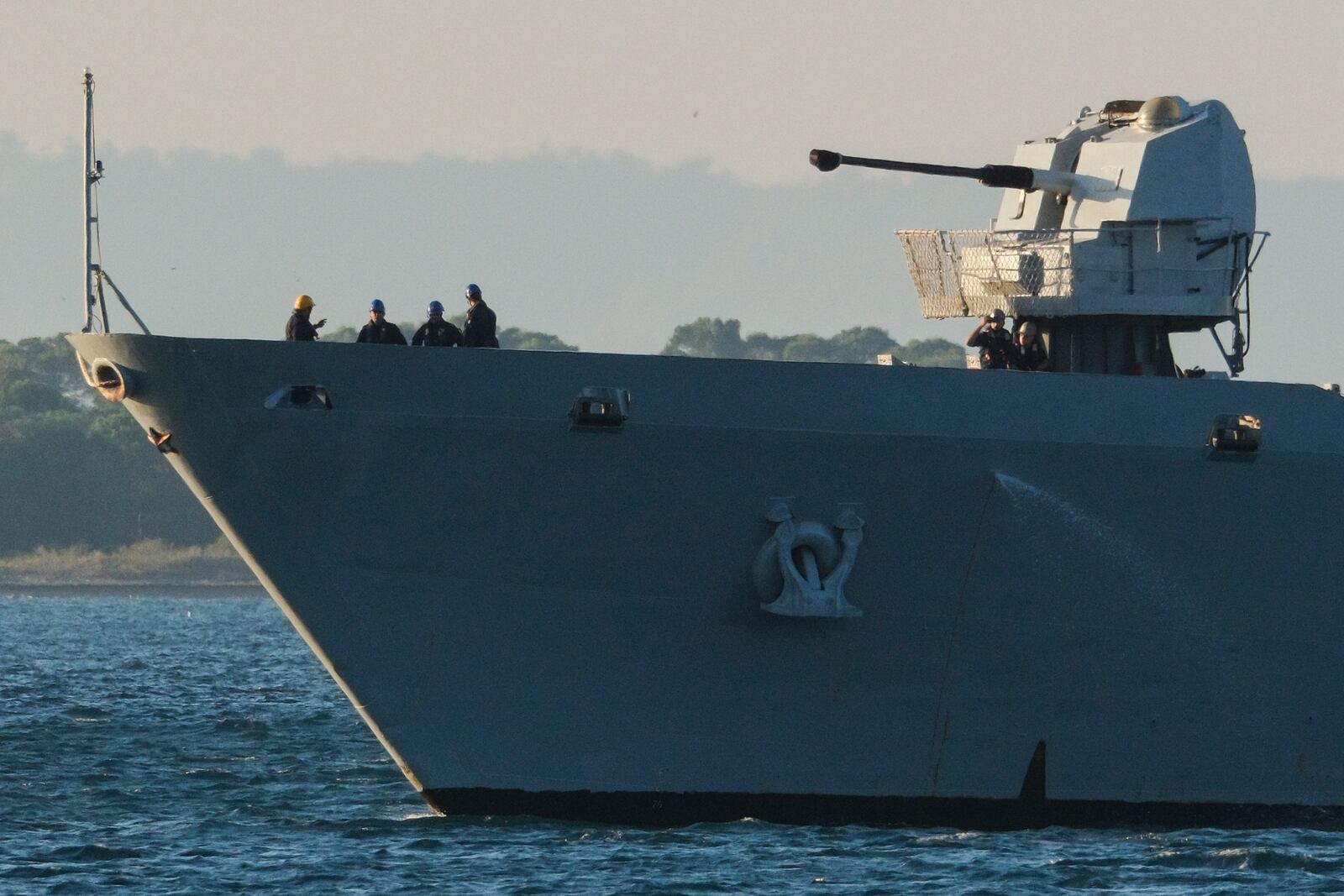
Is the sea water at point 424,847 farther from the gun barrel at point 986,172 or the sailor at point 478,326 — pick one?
the gun barrel at point 986,172

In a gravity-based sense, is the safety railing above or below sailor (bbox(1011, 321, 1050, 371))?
above

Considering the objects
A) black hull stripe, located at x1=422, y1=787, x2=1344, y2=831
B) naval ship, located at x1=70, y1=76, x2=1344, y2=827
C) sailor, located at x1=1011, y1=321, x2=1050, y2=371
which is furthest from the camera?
sailor, located at x1=1011, y1=321, x2=1050, y2=371

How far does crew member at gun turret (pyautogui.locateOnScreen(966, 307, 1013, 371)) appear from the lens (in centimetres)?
2111

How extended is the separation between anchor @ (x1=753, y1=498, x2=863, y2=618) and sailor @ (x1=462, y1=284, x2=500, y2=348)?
119 inches

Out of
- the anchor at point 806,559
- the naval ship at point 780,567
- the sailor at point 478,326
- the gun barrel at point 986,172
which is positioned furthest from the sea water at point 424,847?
the gun barrel at point 986,172

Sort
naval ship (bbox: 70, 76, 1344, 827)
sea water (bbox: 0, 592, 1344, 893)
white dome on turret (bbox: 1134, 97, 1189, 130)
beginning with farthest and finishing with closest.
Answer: white dome on turret (bbox: 1134, 97, 1189, 130) → naval ship (bbox: 70, 76, 1344, 827) → sea water (bbox: 0, 592, 1344, 893)

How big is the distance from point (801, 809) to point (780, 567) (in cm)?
243

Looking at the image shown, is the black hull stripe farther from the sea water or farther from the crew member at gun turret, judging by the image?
the crew member at gun turret

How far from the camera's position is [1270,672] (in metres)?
20.7

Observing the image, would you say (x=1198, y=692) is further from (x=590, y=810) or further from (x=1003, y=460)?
(x=590, y=810)

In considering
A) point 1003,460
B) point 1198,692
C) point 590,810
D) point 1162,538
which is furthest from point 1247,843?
point 590,810

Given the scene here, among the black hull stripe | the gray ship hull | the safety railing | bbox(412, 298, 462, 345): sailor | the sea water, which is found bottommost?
the sea water

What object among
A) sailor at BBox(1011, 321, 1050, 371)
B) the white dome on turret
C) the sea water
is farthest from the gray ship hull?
the white dome on turret

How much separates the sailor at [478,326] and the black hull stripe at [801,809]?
13.3ft
